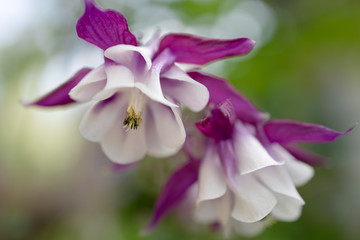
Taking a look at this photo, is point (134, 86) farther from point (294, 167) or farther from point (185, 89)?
point (294, 167)

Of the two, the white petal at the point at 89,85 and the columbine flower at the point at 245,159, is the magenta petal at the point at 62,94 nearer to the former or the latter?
the white petal at the point at 89,85

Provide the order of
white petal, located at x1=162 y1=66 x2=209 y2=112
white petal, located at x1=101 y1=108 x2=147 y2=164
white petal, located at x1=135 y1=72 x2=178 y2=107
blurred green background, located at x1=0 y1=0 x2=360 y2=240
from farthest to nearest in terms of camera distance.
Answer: blurred green background, located at x1=0 y1=0 x2=360 y2=240
white petal, located at x1=101 y1=108 x2=147 y2=164
white petal, located at x1=162 y1=66 x2=209 y2=112
white petal, located at x1=135 y1=72 x2=178 y2=107

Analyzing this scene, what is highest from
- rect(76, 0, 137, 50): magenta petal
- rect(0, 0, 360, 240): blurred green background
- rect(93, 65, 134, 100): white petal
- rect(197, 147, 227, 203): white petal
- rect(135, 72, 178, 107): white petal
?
rect(76, 0, 137, 50): magenta petal

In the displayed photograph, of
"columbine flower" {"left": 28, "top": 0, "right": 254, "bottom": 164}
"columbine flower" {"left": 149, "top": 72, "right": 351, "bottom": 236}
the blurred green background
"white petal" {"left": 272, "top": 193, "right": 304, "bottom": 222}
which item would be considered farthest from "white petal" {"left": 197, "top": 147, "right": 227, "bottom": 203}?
the blurred green background

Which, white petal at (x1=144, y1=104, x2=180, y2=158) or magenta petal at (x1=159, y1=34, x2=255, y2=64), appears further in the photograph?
white petal at (x1=144, y1=104, x2=180, y2=158)

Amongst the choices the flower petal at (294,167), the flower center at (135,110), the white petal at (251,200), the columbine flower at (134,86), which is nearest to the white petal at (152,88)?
the columbine flower at (134,86)

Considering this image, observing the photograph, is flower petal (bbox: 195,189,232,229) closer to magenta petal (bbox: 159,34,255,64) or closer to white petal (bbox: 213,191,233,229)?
white petal (bbox: 213,191,233,229)

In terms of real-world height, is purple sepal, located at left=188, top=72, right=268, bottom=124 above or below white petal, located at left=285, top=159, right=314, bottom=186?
above
